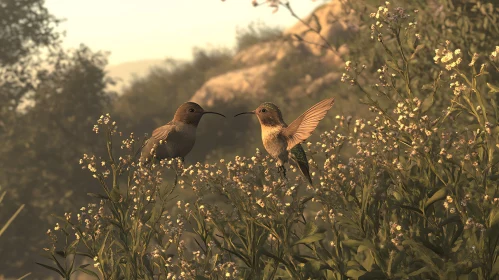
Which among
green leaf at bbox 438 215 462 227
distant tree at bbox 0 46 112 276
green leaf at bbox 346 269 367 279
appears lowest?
distant tree at bbox 0 46 112 276

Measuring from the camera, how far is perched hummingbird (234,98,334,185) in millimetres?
4532

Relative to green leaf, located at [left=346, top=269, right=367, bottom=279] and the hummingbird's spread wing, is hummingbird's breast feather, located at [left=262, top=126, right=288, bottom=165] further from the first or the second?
green leaf, located at [left=346, top=269, right=367, bottom=279]

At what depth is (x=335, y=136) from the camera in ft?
16.3

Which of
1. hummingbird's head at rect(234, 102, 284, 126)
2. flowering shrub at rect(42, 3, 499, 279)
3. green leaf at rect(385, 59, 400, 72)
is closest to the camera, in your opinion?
flowering shrub at rect(42, 3, 499, 279)

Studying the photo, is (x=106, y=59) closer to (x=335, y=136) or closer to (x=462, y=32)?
(x=462, y=32)

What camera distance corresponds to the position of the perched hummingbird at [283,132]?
178 inches

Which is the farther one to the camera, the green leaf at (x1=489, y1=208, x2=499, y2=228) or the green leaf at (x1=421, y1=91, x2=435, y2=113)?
the green leaf at (x1=421, y1=91, x2=435, y2=113)

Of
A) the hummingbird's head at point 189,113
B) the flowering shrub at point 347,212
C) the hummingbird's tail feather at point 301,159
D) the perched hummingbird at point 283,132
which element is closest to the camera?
the flowering shrub at point 347,212

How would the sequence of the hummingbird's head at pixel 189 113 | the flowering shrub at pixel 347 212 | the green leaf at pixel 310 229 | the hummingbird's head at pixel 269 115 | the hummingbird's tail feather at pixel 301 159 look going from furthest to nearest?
1. the hummingbird's tail feather at pixel 301 159
2. the hummingbird's head at pixel 269 115
3. the hummingbird's head at pixel 189 113
4. the green leaf at pixel 310 229
5. the flowering shrub at pixel 347 212

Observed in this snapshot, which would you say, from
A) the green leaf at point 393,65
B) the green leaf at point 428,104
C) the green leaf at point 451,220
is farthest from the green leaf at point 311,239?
the green leaf at point 393,65

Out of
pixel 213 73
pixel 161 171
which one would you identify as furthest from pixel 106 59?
pixel 161 171

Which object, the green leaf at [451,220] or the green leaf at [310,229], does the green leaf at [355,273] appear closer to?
the green leaf at [310,229]

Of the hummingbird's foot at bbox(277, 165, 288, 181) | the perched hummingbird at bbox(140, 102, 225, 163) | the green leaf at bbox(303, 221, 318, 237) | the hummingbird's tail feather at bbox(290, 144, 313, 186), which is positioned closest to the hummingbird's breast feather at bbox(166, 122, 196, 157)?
the perched hummingbird at bbox(140, 102, 225, 163)

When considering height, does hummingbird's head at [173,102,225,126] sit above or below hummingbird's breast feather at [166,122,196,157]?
above
